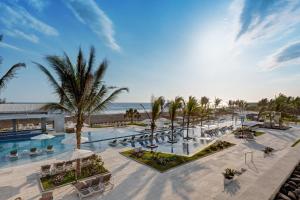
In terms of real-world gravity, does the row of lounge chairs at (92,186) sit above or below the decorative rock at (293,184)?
above

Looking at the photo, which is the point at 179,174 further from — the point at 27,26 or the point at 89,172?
the point at 27,26

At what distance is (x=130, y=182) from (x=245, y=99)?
54.9 m

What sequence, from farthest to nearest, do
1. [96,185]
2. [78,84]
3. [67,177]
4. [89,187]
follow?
[67,177] < [78,84] < [96,185] < [89,187]

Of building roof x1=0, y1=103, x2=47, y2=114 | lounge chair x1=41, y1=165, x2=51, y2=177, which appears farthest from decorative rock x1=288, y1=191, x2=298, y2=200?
building roof x1=0, y1=103, x2=47, y2=114

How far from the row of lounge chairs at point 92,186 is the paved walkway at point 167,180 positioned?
288 millimetres

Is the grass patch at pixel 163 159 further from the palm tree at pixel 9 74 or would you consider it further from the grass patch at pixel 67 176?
the palm tree at pixel 9 74

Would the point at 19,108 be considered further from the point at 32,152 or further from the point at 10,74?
the point at 10,74

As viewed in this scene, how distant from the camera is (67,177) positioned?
9.04 meters

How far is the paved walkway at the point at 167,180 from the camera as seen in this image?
7.24 meters

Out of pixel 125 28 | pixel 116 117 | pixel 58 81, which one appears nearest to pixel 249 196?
pixel 58 81

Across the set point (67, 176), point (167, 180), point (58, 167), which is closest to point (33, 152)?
point (58, 167)

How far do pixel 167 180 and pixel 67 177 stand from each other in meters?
5.19

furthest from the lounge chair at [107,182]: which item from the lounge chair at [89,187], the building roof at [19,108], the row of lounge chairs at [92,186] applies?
the building roof at [19,108]

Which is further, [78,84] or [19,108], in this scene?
[19,108]
